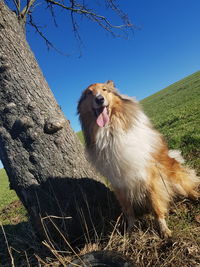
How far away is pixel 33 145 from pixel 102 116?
3.46ft

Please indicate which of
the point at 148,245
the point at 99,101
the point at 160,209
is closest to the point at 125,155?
the point at 99,101

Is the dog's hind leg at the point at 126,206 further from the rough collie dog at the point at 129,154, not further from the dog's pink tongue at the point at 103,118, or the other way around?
the dog's pink tongue at the point at 103,118

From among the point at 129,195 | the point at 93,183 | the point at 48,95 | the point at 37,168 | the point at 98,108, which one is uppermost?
the point at 48,95

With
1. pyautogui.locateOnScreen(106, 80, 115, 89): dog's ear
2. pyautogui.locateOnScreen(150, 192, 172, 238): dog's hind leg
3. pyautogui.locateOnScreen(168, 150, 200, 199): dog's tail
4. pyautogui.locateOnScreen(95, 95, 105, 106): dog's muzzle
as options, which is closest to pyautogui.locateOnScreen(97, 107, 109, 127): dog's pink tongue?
pyautogui.locateOnScreen(95, 95, 105, 106): dog's muzzle

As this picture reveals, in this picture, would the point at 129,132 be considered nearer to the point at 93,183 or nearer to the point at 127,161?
the point at 127,161

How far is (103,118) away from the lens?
3.14 meters

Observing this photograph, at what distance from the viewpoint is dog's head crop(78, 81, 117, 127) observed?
314cm

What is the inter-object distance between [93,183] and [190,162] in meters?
2.38

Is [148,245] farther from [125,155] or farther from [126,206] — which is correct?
[125,155]

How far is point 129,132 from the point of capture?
3.10 m

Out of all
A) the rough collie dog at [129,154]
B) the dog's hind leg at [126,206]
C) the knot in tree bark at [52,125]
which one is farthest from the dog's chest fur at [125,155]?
the knot in tree bark at [52,125]

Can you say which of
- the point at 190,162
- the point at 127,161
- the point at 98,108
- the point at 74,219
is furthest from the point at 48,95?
the point at 190,162

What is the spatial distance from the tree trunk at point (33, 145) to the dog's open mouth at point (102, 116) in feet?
1.95

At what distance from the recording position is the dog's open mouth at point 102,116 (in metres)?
3.12
